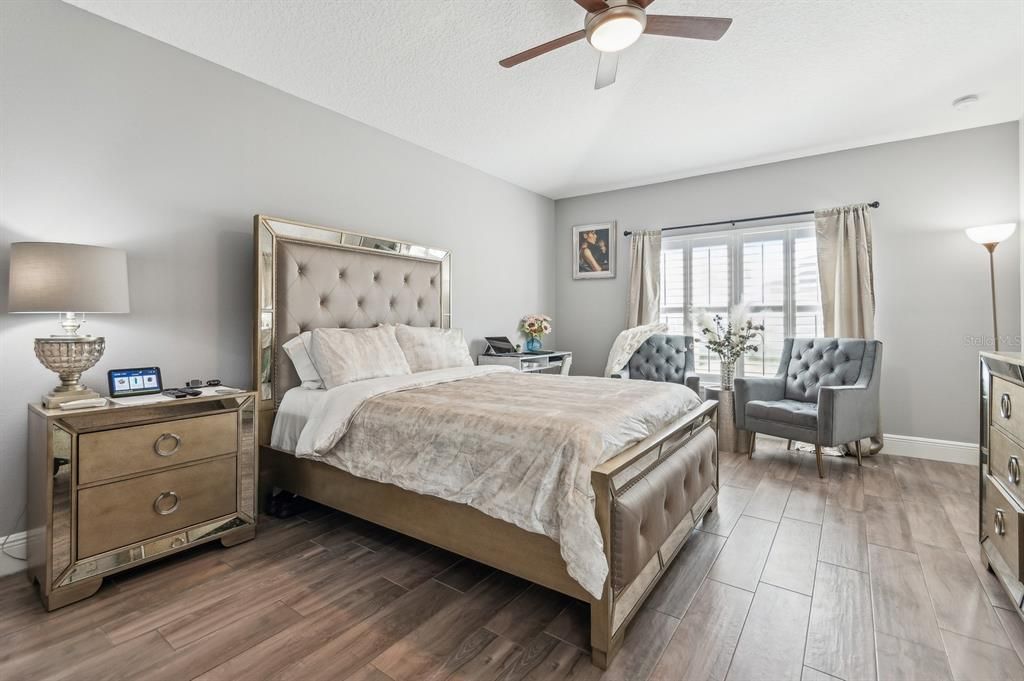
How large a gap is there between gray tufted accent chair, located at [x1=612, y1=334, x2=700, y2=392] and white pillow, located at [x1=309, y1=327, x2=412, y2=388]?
7.52 feet

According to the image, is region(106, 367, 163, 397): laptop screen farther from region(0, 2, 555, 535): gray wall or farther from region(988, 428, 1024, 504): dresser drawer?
region(988, 428, 1024, 504): dresser drawer

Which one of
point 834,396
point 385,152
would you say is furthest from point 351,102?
point 834,396

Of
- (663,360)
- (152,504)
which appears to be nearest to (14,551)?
(152,504)

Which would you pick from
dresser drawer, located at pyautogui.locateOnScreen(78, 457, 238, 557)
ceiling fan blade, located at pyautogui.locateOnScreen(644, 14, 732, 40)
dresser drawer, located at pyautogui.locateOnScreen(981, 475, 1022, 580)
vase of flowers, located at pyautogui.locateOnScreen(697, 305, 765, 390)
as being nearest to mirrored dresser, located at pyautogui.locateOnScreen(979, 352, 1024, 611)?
dresser drawer, located at pyautogui.locateOnScreen(981, 475, 1022, 580)

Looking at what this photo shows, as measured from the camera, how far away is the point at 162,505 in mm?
2004

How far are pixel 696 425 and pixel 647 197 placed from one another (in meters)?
3.27

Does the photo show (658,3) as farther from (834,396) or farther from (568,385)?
(834,396)

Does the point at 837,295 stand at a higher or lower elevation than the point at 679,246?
lower

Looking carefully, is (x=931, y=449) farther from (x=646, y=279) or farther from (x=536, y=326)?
(x=536, y=326)

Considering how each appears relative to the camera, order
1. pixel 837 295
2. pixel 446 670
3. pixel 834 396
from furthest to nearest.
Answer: pixel 837 295 < pixel 834 396 < pixel 446 670

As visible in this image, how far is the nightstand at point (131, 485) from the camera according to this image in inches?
68.3

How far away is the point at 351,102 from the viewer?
3127mm

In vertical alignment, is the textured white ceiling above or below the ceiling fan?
above

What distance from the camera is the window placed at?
13.9ft
